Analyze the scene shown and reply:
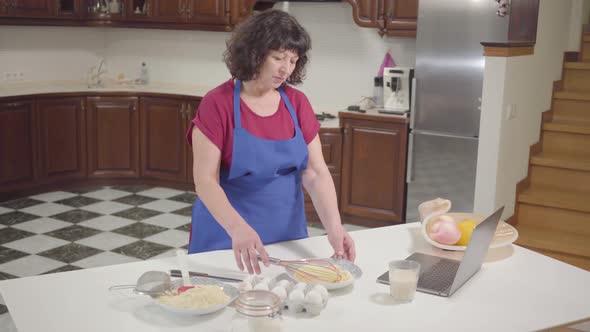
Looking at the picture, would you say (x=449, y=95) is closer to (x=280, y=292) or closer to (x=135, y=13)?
(x=135, y=13)

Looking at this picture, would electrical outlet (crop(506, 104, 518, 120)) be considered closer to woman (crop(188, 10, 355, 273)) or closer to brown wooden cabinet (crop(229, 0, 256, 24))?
woman (crop(188, 10, 355, 273))

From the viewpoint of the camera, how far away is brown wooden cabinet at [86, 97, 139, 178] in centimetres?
616

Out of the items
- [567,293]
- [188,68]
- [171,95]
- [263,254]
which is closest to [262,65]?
[263,254]

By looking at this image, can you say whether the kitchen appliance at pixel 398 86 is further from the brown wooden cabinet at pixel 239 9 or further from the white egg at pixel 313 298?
the white egg at pixel 313 298

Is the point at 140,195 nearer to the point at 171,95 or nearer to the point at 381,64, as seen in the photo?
the point at 171,95

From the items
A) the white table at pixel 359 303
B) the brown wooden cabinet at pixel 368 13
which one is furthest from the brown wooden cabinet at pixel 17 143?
the white table at pixel 359 303

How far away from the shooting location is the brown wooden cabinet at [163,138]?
6.11 meters

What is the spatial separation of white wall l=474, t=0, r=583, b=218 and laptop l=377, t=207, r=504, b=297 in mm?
2094

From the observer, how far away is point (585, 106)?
16.3 feet

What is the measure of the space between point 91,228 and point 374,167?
2.09 meters

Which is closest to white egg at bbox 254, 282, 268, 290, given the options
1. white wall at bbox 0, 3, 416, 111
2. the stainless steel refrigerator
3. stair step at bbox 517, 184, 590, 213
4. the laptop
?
the laptop

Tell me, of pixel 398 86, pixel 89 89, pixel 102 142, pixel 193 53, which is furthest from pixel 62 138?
pixel 398 86

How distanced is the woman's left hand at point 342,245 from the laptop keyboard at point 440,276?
23cm

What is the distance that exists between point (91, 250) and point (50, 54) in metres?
2.72
